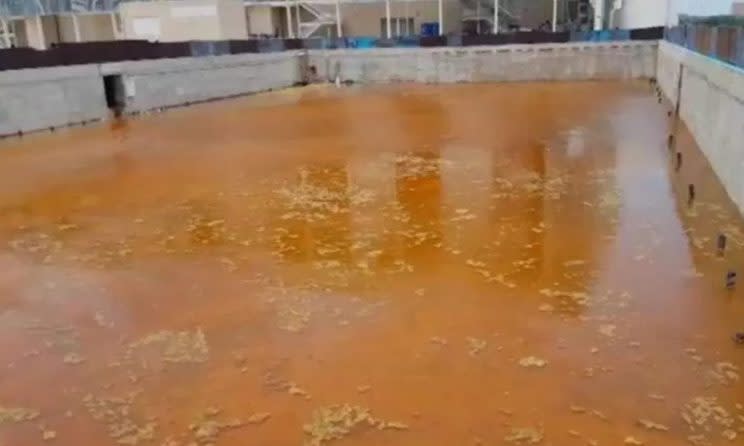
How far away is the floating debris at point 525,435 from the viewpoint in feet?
10.9

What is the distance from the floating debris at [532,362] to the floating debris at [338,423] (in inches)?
37.2

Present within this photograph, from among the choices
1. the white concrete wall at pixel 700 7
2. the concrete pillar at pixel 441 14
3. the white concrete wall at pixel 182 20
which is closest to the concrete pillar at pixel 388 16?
the concrete pillar at pixel 441 14

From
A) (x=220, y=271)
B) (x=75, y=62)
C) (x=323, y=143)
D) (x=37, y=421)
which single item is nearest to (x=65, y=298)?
(x=220, y=271)

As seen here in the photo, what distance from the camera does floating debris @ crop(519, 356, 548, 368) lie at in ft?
13.2

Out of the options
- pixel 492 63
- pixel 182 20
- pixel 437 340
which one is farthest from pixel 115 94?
pixel 437 340

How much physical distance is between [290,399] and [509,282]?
224 centimetres

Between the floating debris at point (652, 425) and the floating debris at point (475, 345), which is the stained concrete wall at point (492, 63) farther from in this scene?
the floating debris at point (652, 425)

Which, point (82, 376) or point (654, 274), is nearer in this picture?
point (82, 376)

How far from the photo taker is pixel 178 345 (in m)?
4.45

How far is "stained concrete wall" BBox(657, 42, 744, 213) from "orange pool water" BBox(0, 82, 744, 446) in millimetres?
280

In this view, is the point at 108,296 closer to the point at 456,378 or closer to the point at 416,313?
the point at 416,313

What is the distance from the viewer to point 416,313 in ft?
15.8

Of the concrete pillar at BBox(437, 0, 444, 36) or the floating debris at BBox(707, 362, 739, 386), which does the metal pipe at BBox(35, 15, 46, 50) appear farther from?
the floating debris at BBox(707, 362, 739, 386)

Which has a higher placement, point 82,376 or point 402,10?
point 402,10
